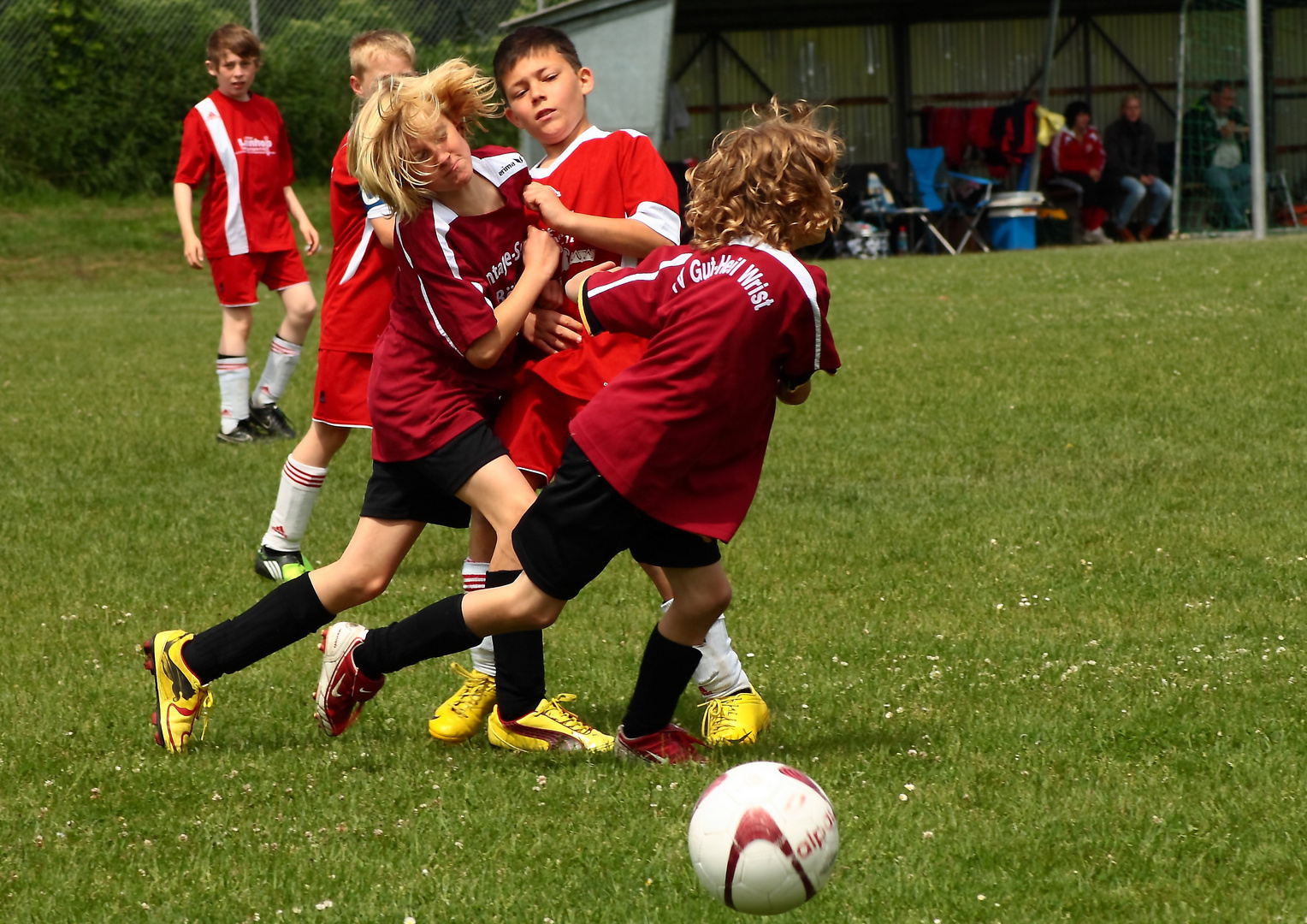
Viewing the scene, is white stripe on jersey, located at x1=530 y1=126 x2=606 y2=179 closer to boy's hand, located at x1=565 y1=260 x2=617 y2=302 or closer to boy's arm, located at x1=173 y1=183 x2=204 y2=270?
boy's hand, located at x1=565 y1=260 x2=617 y2=302

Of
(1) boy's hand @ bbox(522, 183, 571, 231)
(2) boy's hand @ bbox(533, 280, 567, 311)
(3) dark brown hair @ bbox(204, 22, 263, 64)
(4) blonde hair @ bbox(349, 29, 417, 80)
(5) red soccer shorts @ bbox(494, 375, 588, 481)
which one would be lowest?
(5) red soccer shorts @ bbox(494, 375, 588, 481)

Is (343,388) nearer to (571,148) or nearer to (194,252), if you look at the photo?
(571,148)

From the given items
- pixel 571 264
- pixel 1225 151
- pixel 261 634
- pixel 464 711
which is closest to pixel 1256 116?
pixel 1225 151

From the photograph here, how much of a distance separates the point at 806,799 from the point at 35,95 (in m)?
23.4

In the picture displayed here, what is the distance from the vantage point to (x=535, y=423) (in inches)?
167

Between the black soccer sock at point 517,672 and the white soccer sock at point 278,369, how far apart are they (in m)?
5.14

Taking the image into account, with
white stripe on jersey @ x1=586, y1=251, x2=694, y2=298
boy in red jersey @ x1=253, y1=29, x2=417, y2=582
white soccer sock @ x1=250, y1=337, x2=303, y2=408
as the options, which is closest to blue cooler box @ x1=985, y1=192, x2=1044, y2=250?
white soccer sock @ x1=250, y1=337, x2=303, y2=408

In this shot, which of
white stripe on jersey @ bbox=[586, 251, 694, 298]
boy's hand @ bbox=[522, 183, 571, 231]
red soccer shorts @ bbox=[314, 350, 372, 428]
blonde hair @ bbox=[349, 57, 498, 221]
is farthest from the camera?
red soccer shorts @ bbox=[314, 350, 372, 428]

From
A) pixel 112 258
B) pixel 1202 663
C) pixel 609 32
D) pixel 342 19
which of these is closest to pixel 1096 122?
pixel 609 32

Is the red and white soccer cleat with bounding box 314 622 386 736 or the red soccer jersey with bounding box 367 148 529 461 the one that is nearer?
the red soccer jersey with bounding box 367 148 529 461

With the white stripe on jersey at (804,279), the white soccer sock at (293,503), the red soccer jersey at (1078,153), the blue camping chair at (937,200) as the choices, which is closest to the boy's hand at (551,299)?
the white stripe on jersey at (804,279)

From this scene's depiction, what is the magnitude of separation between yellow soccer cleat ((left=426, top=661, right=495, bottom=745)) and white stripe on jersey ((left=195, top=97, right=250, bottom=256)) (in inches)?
208

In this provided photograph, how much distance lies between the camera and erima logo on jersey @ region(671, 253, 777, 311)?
3463 mm

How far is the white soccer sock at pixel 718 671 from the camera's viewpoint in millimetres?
4289
